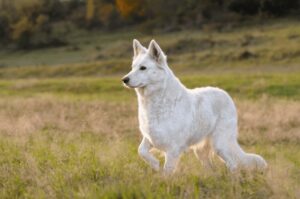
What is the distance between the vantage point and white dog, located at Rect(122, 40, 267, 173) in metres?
8.41

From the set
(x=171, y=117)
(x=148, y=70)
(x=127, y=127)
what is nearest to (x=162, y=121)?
(x=171, y=117)

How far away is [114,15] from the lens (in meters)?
61.5

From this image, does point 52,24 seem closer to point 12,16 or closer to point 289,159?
point 12,16

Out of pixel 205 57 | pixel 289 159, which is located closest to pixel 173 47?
pixel 205 57

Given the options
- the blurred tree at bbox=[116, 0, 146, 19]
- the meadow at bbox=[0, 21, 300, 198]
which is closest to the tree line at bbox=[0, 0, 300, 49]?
the blurred tree at bbox=[116, 0, 146, 19]

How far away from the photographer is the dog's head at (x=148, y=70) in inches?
329

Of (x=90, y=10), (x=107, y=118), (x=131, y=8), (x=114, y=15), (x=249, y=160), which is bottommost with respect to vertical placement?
(x=114, y=15)

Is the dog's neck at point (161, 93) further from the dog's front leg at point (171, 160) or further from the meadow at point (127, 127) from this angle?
the meadow at point (127, 127)

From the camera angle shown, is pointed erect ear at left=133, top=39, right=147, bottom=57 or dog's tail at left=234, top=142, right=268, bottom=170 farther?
dog's tail at left=234, top=142, right=268, bottom=170

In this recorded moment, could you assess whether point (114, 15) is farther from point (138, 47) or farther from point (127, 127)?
point (138, 47)

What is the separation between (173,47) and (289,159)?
31.9m

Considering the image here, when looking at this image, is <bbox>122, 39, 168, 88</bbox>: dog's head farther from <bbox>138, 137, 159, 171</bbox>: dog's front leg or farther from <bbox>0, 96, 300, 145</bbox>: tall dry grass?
<bbox>0, 96, 300, 145</bbox>: tall dry grass

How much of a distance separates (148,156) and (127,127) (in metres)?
7.75

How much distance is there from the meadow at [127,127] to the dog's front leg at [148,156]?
0.15 m
